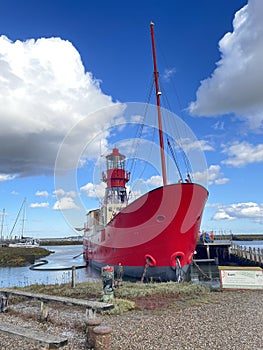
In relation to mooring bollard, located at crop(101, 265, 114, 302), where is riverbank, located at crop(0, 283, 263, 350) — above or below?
below

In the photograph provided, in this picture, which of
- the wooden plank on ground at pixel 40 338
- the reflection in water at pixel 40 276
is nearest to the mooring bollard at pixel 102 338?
the wooden plank on ground at pixel 40 338

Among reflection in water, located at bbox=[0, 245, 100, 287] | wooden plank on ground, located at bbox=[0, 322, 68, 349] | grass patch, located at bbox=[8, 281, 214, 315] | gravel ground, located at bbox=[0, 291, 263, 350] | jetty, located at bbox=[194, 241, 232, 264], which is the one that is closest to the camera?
wooden plank on ground, located at bbox=[0, 322, 68, 349]

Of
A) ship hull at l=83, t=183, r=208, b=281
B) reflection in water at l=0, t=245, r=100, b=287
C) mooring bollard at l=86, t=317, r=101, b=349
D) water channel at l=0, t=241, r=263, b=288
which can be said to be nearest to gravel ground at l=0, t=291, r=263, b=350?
mooring bollard at l=86, t=317, r=101, b=349

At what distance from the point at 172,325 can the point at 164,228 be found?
8186 millimetres

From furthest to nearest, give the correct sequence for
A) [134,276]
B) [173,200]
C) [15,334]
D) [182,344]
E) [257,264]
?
[257,264], [134,276], [173,200], [182,344], [15,334]

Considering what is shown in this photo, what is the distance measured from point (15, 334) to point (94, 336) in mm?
1450

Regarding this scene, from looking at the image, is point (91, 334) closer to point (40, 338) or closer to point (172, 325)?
point (40, 338)

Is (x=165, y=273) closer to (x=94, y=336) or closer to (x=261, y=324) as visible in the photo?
(x=261, y=324)

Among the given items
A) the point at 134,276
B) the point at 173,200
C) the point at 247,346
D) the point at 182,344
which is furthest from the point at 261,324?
the point at 134,276

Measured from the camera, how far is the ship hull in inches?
595

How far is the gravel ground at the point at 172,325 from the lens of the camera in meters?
5.80

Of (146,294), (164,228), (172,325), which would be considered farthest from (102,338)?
(164,228)

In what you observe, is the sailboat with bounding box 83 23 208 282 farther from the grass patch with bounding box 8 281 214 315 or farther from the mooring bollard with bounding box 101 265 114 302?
the mooring bollard with bounding box 101 265 114 302

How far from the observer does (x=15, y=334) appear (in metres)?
5.30
